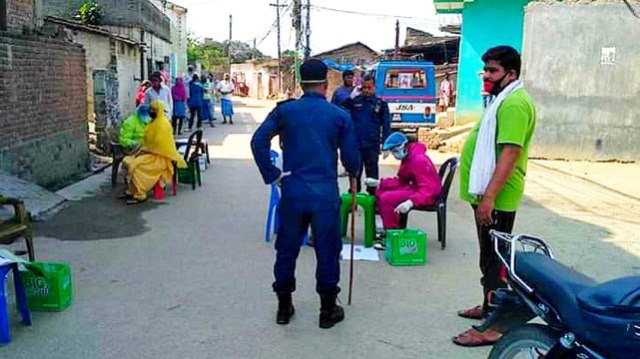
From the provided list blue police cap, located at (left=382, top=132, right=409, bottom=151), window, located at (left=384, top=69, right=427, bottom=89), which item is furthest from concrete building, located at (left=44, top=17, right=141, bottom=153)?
blue police cap, located at (left=382, top=132, right=409, bottom=151)

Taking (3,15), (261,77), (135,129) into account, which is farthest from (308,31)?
(3,15)

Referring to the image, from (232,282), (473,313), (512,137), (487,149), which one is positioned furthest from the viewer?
(232,282)

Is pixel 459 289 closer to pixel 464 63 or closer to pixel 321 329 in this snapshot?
pixel 321 329

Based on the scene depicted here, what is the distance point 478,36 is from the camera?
18.8 metres

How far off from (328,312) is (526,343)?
1.81 metres

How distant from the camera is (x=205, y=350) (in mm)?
4117

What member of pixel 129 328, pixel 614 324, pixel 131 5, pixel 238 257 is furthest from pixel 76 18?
pixel 614 324

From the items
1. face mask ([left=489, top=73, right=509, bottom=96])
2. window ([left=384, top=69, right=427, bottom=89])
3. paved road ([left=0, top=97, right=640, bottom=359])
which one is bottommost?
paved road ([left=0, top=97, right=640, bottom=359])

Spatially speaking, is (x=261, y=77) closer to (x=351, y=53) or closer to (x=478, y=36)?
(x=351, y=53)

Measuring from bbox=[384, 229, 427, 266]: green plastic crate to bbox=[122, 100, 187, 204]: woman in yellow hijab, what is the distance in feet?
13.2

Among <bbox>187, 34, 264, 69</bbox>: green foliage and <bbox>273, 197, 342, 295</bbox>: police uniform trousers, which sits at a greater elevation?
<bbox>187, 34, 264, 69</bbox>: green foliage

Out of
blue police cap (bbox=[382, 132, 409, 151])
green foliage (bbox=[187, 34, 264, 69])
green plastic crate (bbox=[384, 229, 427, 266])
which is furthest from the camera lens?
green foliage (bbox=[187, 34, 264, 69])

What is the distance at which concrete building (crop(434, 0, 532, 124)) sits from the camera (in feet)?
60.6

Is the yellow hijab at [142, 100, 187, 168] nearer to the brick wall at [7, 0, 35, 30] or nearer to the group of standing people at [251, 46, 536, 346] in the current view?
the brick wall at [7, 0, 35, 30]
